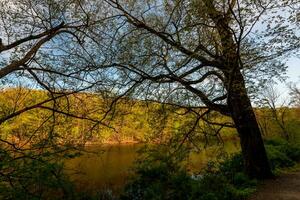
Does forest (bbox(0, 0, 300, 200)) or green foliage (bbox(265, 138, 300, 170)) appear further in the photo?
green foliage (bbox(265, 138, 300, 170))

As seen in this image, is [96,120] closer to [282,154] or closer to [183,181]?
[183,181]

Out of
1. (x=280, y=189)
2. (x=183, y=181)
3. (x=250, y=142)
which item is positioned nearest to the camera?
(x=280, y=189)

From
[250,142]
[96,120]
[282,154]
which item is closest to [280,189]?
[250,142]

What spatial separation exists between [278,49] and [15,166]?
7956mm

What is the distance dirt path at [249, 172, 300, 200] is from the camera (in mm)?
11460

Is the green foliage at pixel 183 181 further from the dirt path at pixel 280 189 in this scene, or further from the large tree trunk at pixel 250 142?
the large tree trunk at pixel 250 142

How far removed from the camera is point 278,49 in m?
10.9

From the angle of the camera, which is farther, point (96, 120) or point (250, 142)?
point (250, 142)

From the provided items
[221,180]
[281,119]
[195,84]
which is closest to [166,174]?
[221,180]

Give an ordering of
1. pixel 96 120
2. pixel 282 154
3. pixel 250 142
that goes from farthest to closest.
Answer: pixel 282 154, pixel 250 142, pixel 96 120

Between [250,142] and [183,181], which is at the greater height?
[250,142]

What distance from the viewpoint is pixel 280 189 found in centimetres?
1255

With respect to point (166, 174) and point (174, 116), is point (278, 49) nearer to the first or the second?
point (174, 116)

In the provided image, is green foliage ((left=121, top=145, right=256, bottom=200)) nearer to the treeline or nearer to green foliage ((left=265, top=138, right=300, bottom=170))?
the treeline
